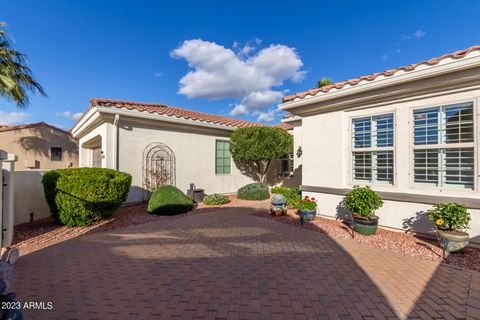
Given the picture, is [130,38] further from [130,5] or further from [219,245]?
[219,245]

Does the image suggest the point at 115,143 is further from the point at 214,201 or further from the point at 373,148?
the point at 373,148

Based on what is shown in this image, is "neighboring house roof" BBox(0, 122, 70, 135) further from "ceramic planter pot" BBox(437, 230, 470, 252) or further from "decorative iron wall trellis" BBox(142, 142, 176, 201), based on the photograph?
"ceramic planter pot" BBox(437, 230, 470, 252)

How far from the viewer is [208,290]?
11.3 feet

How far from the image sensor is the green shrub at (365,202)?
5949 millimetres

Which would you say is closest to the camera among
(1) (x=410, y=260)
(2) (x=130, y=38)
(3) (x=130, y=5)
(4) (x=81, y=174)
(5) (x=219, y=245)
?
(1) (x=410, y=260)

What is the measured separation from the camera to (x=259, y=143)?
1209cm

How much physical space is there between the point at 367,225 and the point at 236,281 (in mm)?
4021

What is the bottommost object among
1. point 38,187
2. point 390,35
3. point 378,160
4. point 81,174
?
point 38,187

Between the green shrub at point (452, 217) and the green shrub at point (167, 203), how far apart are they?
751 centimetres

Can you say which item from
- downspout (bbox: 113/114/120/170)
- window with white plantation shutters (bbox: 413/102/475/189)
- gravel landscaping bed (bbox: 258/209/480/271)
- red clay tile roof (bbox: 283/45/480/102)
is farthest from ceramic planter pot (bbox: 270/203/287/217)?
downspout (bbox: 113/114/120/170)

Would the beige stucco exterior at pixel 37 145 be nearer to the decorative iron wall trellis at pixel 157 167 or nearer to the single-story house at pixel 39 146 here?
the single-story house at pixel 39 146

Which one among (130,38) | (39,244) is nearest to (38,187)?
(39,244)

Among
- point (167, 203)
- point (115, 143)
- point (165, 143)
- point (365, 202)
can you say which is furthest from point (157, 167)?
point (365, 202)

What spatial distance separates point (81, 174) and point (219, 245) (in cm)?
461
